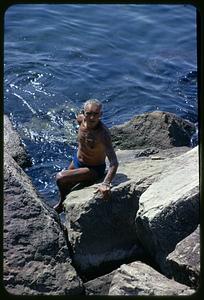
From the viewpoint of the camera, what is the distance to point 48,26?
1516 centimetres

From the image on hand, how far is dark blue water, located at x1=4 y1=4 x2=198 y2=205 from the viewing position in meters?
10.7

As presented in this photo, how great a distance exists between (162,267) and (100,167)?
1.97 metres

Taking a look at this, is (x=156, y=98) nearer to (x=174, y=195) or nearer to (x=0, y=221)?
(x=174, y=195)

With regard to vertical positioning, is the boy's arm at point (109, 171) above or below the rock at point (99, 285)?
above

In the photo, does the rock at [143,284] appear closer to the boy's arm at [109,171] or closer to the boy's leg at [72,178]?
the boy's arm at [109,171]

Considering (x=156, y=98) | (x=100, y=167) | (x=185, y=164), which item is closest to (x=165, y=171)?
(x=185, y=164)

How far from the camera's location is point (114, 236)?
618 cm

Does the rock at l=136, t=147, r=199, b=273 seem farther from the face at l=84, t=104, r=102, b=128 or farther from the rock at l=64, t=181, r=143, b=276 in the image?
the face at l=84, t=104, r=102, b=128

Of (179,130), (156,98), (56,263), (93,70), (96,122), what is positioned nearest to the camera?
(56,263)

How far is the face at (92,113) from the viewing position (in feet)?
21.8

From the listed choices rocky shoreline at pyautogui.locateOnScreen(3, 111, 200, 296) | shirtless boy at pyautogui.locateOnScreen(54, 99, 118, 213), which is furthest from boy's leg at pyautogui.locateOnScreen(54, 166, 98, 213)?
rocky shoreline at pyautogui.locateOnScreen(3, 111, 200, 296)

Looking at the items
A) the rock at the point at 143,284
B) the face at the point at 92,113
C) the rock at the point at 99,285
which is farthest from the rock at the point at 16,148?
the rock at the point at 143,284

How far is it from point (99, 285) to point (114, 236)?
2.36 ft

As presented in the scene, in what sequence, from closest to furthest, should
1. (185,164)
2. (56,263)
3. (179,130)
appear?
1. (56,263)
2. (185,164)
3. (179,130)
